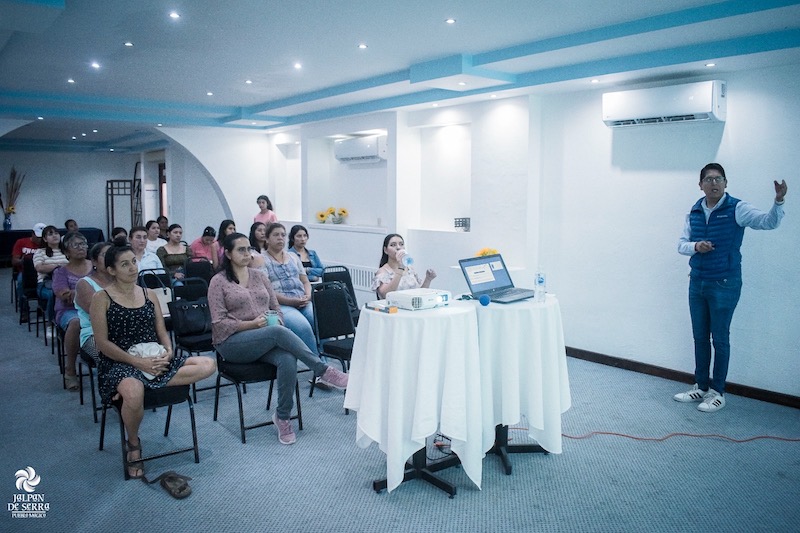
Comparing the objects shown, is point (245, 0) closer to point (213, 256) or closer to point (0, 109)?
point (213, 256)

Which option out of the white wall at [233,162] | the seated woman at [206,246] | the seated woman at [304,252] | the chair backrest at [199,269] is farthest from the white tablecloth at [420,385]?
the white wall at [233,162]

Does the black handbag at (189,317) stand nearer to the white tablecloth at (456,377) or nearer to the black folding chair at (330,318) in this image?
the black folding chair at (330,318)

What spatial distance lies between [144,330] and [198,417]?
1136mm

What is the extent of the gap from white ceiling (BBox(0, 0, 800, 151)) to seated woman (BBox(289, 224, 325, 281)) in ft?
5.65

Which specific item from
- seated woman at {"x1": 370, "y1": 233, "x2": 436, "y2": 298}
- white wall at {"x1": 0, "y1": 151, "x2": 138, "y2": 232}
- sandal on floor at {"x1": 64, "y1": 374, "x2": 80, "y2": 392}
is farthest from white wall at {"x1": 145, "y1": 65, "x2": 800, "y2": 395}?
white wall at {"x1": 0, "y1": 151, "x2": 138, "y2": 232}

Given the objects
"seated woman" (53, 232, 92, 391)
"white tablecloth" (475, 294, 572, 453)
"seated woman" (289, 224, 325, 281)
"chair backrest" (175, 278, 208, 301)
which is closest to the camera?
"white tablecloth" (475, 294, 572, 453)

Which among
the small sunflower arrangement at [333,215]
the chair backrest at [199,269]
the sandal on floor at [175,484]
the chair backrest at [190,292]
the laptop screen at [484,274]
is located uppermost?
the small sunflower arrangement at [333,215]

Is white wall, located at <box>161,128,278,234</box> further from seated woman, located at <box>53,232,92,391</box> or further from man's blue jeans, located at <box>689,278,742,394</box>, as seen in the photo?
man's blue jeans, located at <box>689,278,742,394</box>

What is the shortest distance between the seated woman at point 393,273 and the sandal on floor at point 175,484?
187cm

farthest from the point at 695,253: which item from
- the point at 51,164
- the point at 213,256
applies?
the point at 51,164

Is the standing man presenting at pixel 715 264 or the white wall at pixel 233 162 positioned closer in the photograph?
the standing man presenting at pixel 715 264

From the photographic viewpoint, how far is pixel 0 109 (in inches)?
358

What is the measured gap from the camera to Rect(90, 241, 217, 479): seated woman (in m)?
3.66

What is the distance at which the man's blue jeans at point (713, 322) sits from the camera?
4781mm
